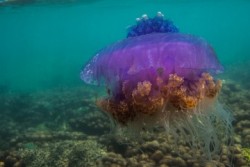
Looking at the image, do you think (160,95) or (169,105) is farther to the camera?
(169,105)

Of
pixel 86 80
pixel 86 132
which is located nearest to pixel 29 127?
pixel 86 132

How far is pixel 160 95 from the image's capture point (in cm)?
294

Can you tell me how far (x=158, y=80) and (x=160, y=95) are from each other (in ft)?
0.44

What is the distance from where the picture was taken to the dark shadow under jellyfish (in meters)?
2.91

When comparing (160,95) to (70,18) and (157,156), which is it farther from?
(70,18)

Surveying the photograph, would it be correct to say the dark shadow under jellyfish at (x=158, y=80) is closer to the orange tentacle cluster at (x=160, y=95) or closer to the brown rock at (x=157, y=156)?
the orange tentacle cluster at (x=160, y=95)

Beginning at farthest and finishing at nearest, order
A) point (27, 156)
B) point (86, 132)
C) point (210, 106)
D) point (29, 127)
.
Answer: point (29, 127)
point (86, 132)
point (27, 156)
point (210, 106)

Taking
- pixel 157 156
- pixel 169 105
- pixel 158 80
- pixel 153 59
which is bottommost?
pixel 157 156

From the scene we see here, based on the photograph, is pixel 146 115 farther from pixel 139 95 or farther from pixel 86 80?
pixel 86 80

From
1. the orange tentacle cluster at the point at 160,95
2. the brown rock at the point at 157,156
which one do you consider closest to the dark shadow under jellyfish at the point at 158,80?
the orange tentacle cluster at the point at 160,95

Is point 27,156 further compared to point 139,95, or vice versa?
point 27,156

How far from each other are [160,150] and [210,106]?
10.0ft

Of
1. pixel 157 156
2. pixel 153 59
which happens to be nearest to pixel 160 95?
pixel 153 59

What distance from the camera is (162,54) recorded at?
2908mm
